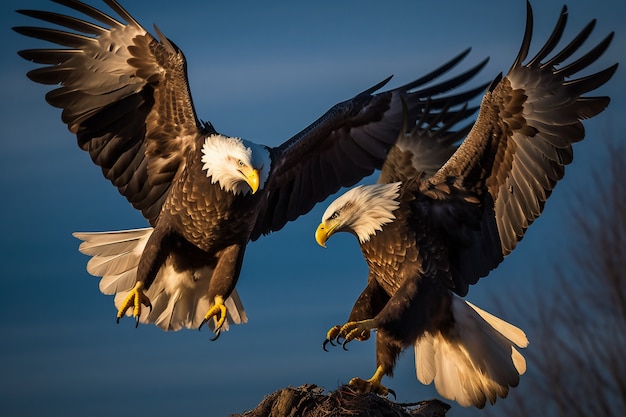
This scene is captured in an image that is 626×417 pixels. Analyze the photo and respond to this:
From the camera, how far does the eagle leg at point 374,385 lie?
515cm

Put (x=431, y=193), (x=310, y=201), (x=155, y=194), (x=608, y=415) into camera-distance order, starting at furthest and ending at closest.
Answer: (x=608, y=415)
(x=310, y=201)
(x=155, y=194)
(x=431, y=193)

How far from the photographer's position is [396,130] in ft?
23.0

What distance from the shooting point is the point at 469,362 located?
5551mm

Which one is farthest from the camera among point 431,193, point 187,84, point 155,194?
point 155,194

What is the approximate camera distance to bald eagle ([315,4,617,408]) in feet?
17.8

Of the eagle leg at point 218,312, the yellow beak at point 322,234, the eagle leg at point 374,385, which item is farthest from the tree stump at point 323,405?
the eagle leg at point 218,312

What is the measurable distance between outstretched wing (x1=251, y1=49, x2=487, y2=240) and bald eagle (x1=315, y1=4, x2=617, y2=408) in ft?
3.10

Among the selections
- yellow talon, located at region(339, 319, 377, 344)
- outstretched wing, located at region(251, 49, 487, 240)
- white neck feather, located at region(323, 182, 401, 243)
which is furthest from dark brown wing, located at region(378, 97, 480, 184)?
yellow talon, located at region(339, 319, 377, 344)

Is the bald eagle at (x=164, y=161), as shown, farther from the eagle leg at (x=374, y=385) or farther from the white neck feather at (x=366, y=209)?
the eagle leg at (x=374, y=385)

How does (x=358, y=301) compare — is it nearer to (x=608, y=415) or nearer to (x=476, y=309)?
(x=476, y=309)

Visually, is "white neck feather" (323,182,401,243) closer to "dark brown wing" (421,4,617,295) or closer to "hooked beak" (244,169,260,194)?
"dark brown wing" (421,4,617,295)

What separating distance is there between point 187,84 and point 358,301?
168 cm

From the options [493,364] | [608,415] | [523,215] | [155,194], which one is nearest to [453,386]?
[493,364]

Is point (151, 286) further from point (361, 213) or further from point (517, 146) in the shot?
point (517, 146)
